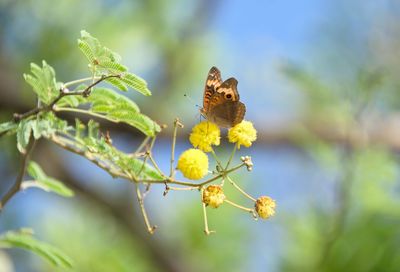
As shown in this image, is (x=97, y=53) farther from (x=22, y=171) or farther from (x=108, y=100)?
(x=22, y=171)

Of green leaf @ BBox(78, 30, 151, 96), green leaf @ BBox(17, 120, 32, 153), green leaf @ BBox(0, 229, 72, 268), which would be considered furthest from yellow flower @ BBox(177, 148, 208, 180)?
green leaf @ BBox(0, 229, 72, 268)

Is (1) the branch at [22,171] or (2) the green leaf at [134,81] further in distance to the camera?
(1) the branch at [22,171]

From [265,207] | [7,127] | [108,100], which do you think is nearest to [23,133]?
[7,127]

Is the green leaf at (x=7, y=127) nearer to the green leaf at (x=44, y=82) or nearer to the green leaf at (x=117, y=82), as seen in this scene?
the green leaf at (x=44, y=82)

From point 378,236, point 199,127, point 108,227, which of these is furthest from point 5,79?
point 199,127

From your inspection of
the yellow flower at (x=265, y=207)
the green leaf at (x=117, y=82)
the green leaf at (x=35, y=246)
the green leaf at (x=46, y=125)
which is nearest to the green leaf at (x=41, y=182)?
the green leaf at (x=35, y=246)

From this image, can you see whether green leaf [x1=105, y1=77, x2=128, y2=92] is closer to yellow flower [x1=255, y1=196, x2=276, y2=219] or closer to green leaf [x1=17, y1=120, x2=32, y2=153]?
green leaf [x1=17, y1=120, x2=32, y2=153]
